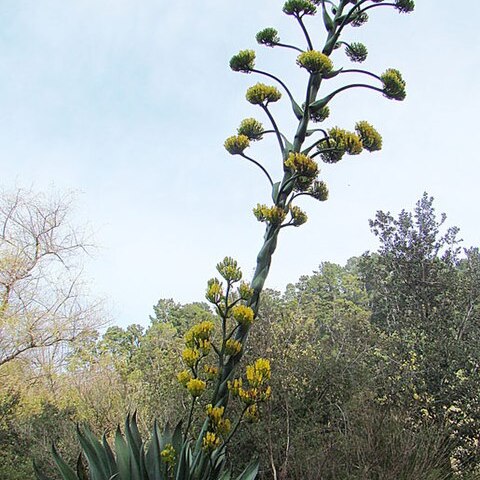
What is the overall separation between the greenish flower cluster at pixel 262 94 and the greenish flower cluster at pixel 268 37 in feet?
1.10

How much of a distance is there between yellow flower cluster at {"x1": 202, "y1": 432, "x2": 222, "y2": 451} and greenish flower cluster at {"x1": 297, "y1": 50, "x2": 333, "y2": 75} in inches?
53.2

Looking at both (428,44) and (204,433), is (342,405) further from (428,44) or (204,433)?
(204,433)

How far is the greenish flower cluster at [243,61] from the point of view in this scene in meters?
2.21

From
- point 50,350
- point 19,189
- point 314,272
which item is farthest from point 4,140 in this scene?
point 314,272

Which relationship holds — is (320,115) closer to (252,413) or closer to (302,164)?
(302,164)

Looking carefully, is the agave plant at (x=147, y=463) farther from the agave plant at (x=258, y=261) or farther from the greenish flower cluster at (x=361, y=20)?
the greenish flower cluster at (x=361, y=20)

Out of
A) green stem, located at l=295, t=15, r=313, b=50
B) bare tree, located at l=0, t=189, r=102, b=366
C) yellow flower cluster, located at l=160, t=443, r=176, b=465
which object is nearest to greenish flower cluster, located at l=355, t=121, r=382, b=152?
green stem, located at l=295, t=15, r=313, b=50

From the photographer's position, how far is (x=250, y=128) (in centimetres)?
220

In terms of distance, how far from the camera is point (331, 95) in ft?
6.75

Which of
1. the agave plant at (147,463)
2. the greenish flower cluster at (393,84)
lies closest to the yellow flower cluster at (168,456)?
the agave plant at (147,463)

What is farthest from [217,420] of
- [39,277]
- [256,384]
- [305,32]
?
[39,277]

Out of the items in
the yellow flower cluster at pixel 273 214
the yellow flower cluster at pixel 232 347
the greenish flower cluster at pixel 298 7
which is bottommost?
the yellow flower cluster at pixel 232 347

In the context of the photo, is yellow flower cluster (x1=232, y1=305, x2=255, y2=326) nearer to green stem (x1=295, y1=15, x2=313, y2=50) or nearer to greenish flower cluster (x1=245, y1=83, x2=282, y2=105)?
greenish flower cluster (x1=245, y1=83, x2=282, y2=105)

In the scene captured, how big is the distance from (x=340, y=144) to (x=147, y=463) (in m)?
1.35
